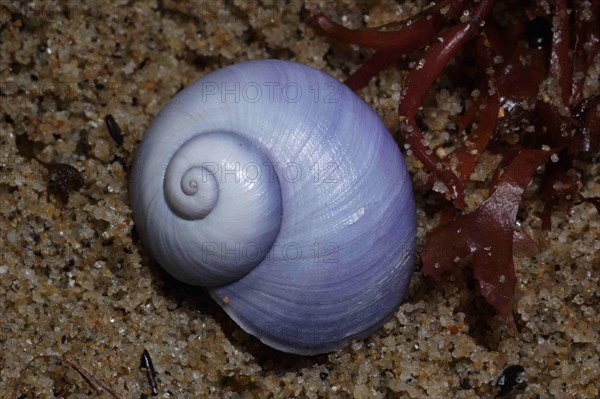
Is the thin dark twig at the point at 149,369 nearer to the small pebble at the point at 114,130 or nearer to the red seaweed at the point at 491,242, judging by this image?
the small pebble at the point at 114,130

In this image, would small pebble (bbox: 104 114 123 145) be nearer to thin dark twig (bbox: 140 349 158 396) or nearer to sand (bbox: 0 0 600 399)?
sand (bbox: 0 0 600 399)

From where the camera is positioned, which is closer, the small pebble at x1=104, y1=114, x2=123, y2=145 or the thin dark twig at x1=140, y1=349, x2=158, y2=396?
the thin dark twig at x1=140, y1=349, x2=158, y2=396

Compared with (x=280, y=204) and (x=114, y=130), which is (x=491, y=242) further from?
(x=114, y=130)

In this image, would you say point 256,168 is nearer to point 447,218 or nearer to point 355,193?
point 355,193

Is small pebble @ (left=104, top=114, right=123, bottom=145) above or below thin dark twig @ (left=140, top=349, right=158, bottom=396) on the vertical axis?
above

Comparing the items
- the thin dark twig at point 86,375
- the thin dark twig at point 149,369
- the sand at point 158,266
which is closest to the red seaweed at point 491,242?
the sand at point 158,266

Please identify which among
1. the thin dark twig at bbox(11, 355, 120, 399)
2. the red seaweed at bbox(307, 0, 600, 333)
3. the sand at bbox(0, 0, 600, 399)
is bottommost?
the thin dark twig at bbox(11, 355, 120, 399)

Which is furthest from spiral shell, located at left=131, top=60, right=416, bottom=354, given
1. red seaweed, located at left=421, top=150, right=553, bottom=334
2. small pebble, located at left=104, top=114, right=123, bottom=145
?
small pebble, located at left=104, top=114, right=123, bottom=145

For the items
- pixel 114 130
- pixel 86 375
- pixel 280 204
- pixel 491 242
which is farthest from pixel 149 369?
pixel 491 242
